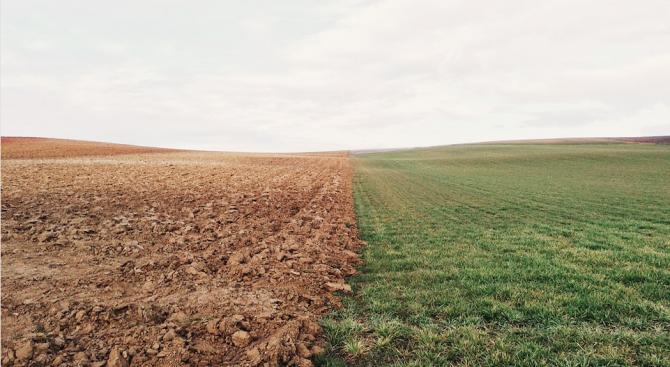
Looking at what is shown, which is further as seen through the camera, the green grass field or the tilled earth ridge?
the tilled earth ridge

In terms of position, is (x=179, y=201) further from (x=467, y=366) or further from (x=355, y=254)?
(x=467, y=366)

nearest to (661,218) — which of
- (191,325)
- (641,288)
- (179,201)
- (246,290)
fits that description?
(641,288)

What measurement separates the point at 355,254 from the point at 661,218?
11.9 meters

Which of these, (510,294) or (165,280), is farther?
(165,280)

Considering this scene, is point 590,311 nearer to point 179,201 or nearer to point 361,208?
point 361,208

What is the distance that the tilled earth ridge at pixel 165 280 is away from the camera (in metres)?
4.36

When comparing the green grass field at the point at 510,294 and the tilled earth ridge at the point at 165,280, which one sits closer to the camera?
the green grass field at the point at 510,294

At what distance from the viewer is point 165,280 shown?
6711 mm

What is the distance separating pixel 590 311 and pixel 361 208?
1148 cm

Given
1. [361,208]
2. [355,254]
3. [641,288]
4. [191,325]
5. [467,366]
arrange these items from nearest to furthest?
[467,366], [191,325], [641,288], [355,254], [361,208]

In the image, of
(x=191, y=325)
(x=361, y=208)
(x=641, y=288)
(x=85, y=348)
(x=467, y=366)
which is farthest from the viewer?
(x=361, y=208)

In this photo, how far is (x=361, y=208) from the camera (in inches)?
638

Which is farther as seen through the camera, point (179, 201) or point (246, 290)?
point (179, 201)

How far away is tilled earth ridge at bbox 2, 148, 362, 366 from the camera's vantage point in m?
4.36
